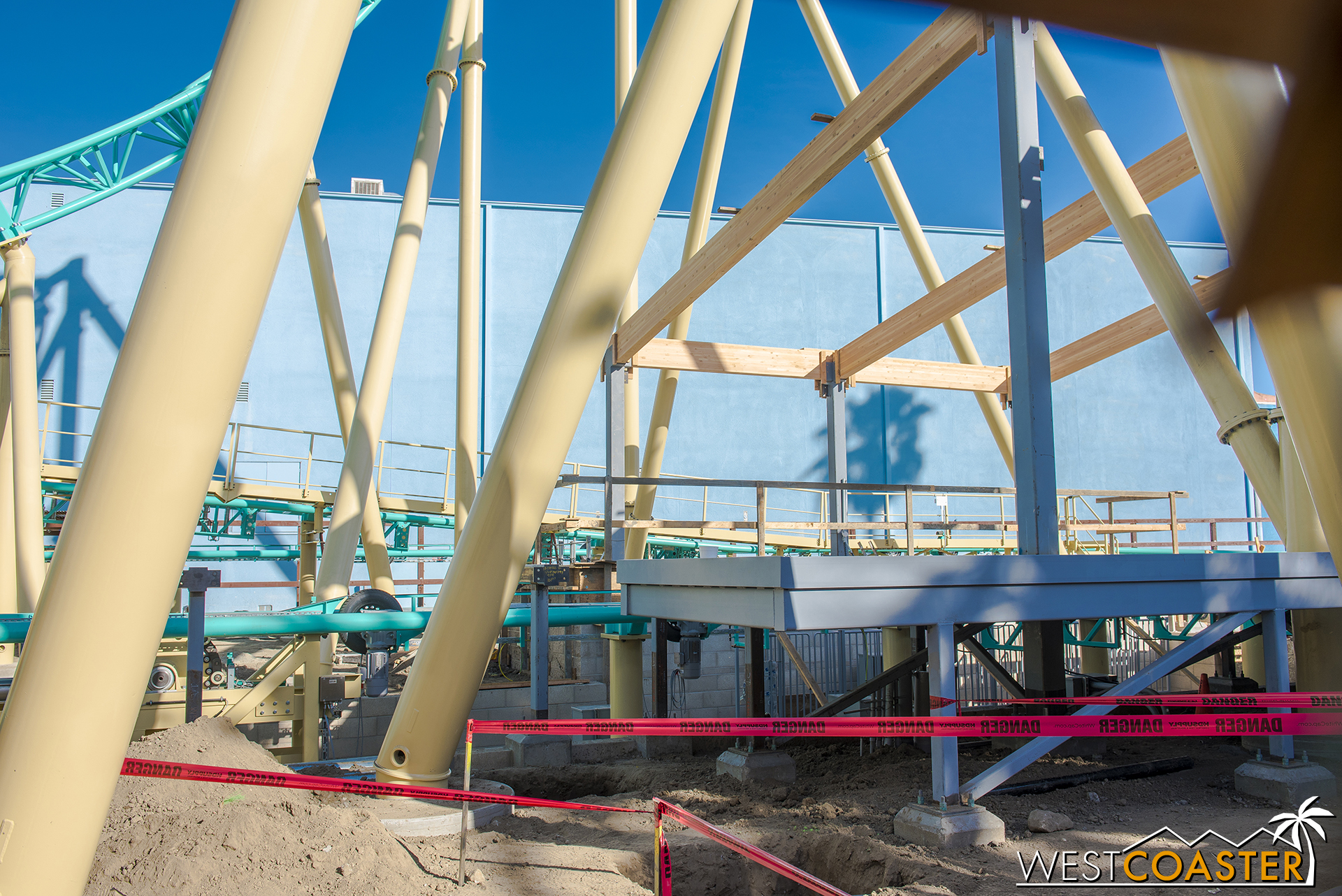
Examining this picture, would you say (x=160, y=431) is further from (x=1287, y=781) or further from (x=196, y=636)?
(x=1287, y=781)

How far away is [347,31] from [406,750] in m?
4.73

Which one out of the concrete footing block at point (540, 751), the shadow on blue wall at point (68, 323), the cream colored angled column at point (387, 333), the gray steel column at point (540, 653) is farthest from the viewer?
the shadow on blue wall at point (68, 323)

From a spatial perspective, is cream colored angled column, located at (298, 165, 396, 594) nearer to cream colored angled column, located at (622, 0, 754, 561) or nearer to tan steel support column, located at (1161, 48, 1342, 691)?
cream colored angled column, located at (622, 0, 754, 561)

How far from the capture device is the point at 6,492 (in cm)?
1409

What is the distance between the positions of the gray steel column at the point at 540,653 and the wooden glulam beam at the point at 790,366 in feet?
12.7

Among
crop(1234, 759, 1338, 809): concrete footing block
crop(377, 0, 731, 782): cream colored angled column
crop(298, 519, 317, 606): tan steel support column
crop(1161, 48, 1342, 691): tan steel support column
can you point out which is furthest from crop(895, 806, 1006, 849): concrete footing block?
crop(298, 519, 317, 606): tan steel support column

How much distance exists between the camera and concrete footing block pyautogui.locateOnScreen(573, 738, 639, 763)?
9.81 metres

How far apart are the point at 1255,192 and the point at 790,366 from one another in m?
11.7

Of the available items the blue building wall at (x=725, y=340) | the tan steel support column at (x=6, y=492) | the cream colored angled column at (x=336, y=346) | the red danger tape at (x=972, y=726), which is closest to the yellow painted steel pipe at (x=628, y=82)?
the cream colored angled column at (x=336, y=346)

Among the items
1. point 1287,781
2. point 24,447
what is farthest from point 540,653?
point 24,447

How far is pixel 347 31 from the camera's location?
12.3ft

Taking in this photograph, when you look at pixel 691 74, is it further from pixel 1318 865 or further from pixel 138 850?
pixel 1318 865

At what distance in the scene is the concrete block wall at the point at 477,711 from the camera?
42.6 feet

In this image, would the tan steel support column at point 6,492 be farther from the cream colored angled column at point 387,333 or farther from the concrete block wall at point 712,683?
the concrete block wall at point 712,683
